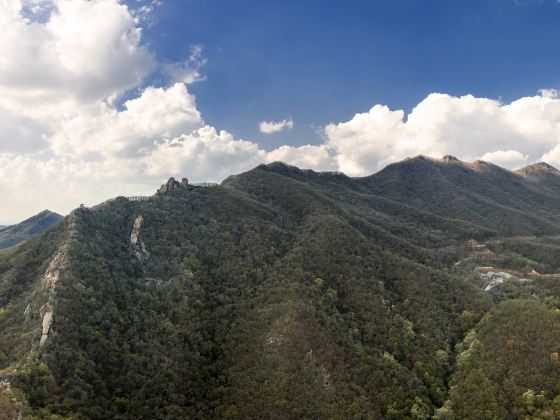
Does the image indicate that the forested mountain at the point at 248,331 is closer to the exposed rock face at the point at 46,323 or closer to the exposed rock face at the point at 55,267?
the exposed rock face at the point at 46,323

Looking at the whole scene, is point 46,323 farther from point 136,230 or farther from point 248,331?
point 136,230

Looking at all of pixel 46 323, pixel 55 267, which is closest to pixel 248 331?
pixel 46 323

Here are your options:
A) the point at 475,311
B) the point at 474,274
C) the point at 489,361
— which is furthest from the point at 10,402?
the point at 474,274

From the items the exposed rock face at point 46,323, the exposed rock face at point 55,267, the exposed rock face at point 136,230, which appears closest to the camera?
the exposed rock face at point 46,323

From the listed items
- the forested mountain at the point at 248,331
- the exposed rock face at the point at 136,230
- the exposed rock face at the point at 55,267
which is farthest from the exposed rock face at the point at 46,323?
the exposed rock face at the point at 136,230

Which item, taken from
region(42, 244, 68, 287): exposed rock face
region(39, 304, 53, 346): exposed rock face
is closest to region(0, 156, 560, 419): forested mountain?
region(39, 304, 53, 346): exposed rock face

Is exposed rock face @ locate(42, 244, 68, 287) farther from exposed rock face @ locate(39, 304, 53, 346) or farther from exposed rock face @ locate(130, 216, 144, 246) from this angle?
exposed rock face @ locate(130, 216, 144, 246)
